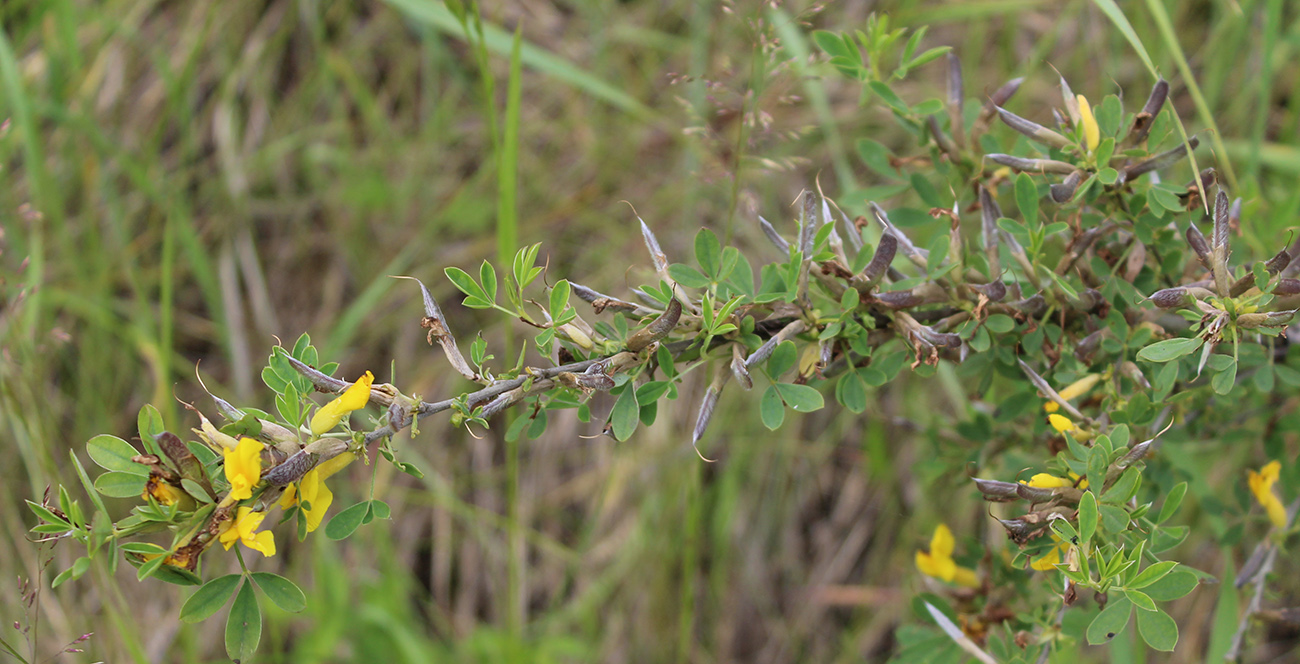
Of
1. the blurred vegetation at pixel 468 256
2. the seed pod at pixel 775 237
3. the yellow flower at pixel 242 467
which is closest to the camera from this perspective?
the yellow flower at pixel 242 467

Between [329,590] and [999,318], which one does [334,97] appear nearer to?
[329,590]

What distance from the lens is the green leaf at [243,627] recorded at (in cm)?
78

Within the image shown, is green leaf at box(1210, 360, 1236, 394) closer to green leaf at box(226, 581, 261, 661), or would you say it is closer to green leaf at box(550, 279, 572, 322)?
green leaf at box(550, 279, 572, 322)

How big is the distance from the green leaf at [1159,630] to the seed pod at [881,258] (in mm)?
454

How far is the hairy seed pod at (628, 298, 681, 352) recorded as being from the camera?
31.6 inches

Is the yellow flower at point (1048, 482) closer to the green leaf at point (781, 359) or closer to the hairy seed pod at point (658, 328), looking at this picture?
the green leaf at point (781, 359)

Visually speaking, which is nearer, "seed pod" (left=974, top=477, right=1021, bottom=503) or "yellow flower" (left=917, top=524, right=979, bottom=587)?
"seed pod" (left=974, top=477, right=1021, bottom=503)

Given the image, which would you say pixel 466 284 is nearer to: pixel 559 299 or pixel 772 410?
pixel 559 299

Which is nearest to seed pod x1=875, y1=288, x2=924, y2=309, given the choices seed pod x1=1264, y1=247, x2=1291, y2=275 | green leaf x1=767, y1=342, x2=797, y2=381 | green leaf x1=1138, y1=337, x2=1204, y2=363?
green leaf x1=767, y1=342, x2=797, y2=381

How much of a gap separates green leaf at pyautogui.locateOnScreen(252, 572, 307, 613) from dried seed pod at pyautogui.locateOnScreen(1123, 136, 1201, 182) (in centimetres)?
100

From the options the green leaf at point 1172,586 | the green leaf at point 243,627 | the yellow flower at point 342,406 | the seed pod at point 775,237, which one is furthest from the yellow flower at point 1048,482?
the green leaf at point 243,627

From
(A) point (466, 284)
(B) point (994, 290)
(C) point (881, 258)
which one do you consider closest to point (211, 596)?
(A) point (466, 284)

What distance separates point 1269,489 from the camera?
1103mm

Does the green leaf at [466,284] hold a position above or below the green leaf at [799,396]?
above
